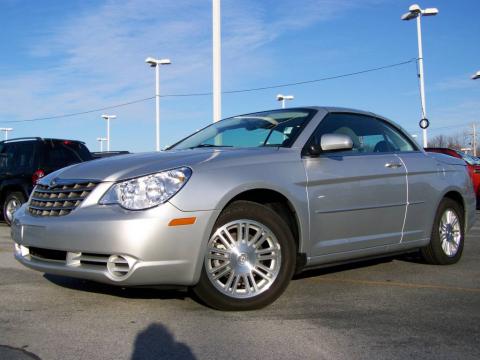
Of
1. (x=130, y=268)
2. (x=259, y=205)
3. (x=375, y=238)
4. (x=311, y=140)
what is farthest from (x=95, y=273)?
(x=375, y=238)

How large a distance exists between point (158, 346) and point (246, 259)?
1.07m

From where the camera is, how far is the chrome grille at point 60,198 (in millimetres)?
4043

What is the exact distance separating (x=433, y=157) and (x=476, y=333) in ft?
8.96

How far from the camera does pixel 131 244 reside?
374cm

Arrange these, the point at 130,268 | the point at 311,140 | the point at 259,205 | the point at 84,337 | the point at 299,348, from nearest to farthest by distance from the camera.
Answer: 1. the point at 299,348
2. the point at 84,337
3. the point at 130,268
4. the point at 259,205
5. the point at 311,140

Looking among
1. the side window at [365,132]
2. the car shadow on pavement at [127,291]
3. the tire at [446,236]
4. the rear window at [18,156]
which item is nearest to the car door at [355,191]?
the side window at [365,132]

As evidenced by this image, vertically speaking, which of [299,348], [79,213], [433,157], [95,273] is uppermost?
[433,157]

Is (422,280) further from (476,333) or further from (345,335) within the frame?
(345,335)

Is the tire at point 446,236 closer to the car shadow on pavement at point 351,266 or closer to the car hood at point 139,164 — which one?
the car shadow on pavement at point 351,266

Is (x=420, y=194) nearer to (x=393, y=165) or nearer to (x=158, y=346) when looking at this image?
(x=393, y=165)

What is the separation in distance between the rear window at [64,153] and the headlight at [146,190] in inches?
292

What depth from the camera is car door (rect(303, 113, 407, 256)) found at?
4629 millimetres

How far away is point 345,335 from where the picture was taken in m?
3.55

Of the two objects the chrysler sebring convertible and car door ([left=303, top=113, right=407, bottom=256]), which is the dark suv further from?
car door ([left=303, top=113, right=407, bottom=256])
